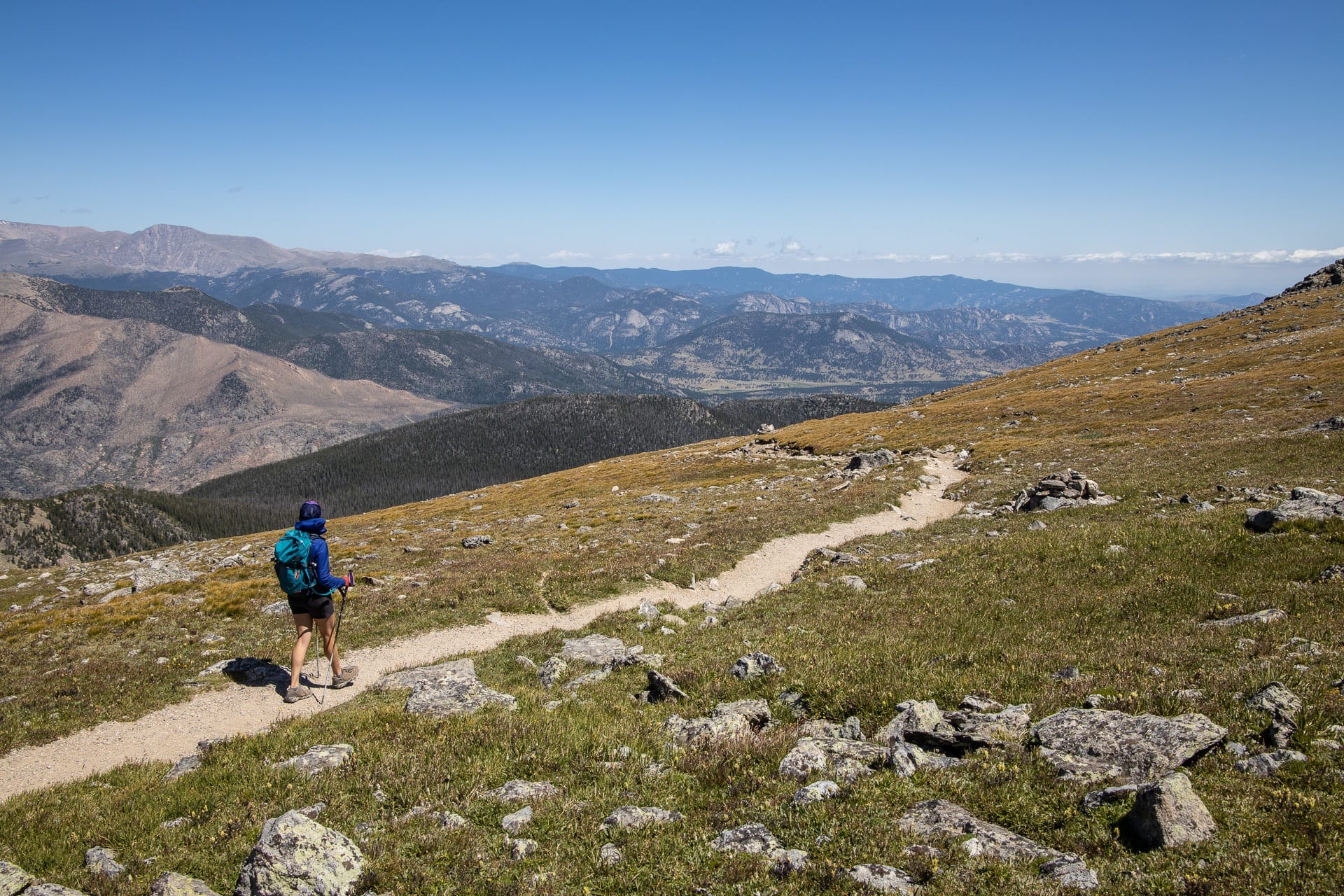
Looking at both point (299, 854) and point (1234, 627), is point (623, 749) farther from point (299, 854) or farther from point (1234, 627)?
point (1234, 627)

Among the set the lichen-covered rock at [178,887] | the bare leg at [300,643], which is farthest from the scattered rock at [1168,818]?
the bare leg at [300,643]

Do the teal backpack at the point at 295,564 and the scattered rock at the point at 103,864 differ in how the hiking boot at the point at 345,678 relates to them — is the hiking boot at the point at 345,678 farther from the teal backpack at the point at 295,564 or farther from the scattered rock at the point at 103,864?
the scattered rock at the point at 103,864

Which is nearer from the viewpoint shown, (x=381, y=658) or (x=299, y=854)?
(x=299, y=854)

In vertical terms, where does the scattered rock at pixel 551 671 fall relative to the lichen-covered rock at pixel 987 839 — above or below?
below

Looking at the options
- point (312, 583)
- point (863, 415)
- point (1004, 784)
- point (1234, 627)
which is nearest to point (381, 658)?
point (312, 583)

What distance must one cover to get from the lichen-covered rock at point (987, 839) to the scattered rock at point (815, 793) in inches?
42.2

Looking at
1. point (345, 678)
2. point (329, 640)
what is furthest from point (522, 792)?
point (329, 640)

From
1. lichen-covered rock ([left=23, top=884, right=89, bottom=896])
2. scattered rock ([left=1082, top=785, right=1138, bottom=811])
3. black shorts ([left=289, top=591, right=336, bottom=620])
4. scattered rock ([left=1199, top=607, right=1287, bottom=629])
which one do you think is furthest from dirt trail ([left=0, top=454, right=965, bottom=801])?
scattered rock ([left=1082, top=785, right=1138, bottom=811])

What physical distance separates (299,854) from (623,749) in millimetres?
5090

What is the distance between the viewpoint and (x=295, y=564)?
16984mm

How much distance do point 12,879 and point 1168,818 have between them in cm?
1395

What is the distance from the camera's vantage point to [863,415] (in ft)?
390

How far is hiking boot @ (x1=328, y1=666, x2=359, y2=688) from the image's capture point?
699 inches

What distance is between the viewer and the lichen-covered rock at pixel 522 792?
10188 millimetres
